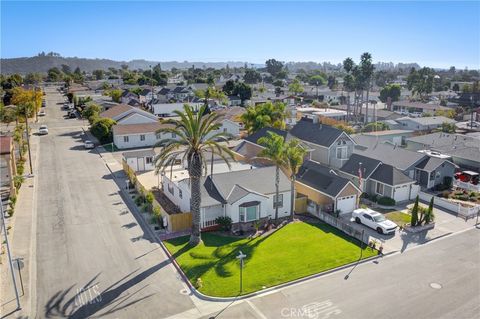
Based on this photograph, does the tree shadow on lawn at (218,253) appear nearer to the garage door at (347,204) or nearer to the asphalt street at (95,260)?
the asphalt street at (95,260)

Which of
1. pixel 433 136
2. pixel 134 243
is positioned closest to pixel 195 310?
pixel 134 243

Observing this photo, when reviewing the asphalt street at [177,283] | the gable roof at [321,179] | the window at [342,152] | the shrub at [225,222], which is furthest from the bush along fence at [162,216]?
the window at [342,152]

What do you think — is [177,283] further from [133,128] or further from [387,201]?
[133,128]

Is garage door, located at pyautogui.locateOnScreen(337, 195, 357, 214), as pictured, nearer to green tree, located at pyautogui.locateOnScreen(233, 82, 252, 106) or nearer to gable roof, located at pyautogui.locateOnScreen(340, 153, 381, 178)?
gable roof, located at pyautogui.locateOnScreen(340, 153, 381, 178)

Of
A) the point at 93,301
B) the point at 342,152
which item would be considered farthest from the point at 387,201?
the point at 93,301

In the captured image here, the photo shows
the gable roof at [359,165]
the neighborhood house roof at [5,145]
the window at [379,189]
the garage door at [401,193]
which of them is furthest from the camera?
the gable roof at [359,165]

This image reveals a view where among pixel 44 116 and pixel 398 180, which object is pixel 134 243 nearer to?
pixel 398 180

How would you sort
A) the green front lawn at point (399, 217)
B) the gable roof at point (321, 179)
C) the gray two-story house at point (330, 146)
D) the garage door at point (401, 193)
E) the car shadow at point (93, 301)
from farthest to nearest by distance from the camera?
the gray two-story house at point (330, 146)
the garage door at point (401, 193)
the gable roof at point (321, 179)
the green front lawn at point (399, 217)
the car shadow at point (93, 301)
